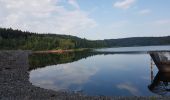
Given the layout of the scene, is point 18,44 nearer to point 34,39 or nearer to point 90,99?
point 34,39

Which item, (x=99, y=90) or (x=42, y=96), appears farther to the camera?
(x=99, y=90)

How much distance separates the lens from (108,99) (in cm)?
1897

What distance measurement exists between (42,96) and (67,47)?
6965 inches

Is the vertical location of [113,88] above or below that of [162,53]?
below

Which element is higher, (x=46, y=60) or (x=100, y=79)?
(x=46, y=60)

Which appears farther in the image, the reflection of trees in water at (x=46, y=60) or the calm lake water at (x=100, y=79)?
the reflection of trees in water at (x=46, y=60)

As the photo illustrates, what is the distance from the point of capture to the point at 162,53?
4288cm

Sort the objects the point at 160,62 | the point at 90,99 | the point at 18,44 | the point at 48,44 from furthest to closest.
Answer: the point at 48,44 < the point at 18,44 < the point at 160,62 < the point at 90,99

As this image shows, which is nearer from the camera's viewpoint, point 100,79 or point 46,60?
point 100,79

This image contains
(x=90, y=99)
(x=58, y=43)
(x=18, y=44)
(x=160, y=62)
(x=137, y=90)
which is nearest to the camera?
(x=90, y=99)

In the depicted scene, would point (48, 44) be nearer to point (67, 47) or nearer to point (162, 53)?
point (67, 47)

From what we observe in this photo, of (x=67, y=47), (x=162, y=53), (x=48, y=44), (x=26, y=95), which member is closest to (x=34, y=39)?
(x=48, y=44)

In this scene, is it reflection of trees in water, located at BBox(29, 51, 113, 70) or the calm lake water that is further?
reflection of trees in water, located at BBox(29, 51, 113, 70)

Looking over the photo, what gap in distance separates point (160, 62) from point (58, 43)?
155265 millimetres
